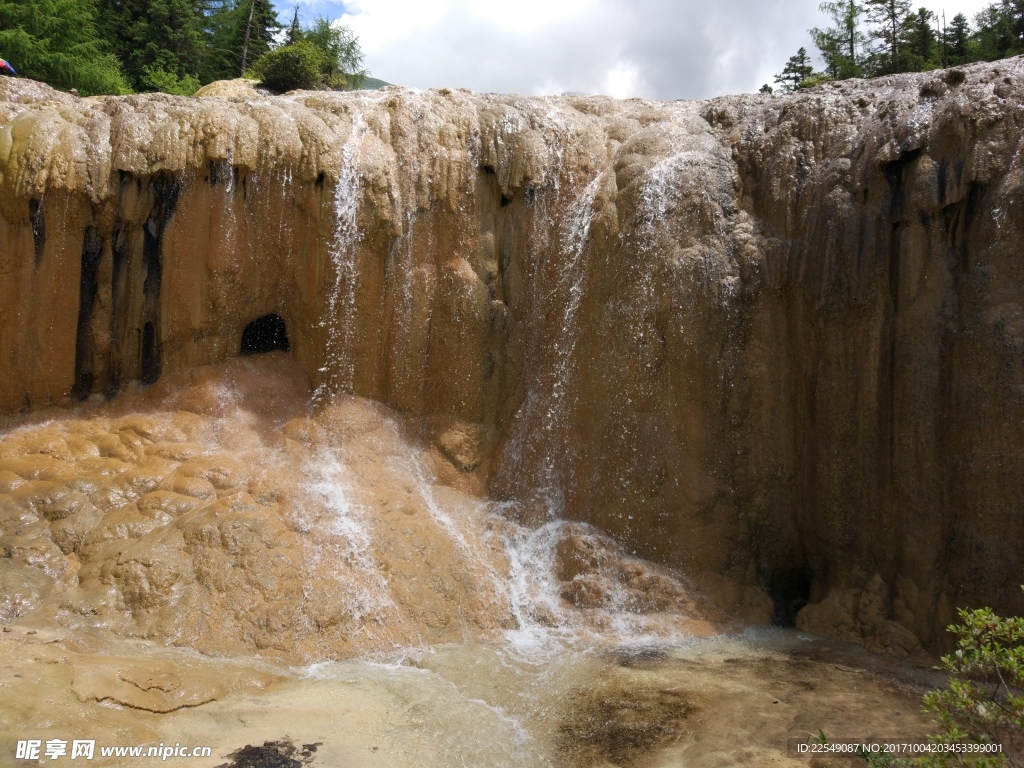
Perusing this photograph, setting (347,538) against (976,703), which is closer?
(976,703)

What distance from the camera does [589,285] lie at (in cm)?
1002

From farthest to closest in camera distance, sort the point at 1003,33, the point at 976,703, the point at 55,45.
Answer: the point at 1003,33, the point at 55,45, the point at 976,703

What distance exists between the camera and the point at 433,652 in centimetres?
784

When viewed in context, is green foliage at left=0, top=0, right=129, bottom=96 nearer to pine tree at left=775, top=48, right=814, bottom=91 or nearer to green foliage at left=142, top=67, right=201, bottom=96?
green foliage at left=142, top=67, right=201, bottom=96

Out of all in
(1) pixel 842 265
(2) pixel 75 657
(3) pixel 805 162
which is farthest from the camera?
(3) pixel 805 162

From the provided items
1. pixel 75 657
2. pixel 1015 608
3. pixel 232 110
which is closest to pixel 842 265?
pixel 1015 608

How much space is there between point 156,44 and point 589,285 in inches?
779

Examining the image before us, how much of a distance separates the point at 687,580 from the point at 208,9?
26964 mm

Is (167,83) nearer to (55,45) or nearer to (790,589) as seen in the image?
(55,45)

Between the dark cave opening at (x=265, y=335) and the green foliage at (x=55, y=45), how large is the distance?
→ 40.2 feet

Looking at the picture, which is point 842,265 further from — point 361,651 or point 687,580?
point 361,651

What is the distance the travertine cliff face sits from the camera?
8500 mm

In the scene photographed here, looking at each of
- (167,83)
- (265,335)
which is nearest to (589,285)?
(265,335)

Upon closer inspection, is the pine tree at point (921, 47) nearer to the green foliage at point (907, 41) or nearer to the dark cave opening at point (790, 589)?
the green foliage at point (907, 41)
